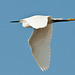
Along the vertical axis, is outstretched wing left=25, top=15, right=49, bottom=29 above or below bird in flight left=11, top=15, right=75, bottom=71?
above

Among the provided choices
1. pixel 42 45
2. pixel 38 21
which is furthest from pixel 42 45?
pixel 38 21

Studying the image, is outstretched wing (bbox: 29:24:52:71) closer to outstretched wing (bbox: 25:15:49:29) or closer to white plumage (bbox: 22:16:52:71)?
white plumage (bbox: 22:16:52:71)

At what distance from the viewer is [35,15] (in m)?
11.8

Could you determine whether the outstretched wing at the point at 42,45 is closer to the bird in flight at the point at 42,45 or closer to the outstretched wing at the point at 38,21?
the bird in flight at the point at 42,45

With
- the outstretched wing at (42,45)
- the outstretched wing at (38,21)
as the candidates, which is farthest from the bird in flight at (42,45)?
the outstretched wing at (38,21)

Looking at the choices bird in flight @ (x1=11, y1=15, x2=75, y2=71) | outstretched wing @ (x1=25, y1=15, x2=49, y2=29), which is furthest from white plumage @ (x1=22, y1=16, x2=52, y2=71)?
outstretched wing @ (x1=25, y1=15, x2=49, y2=29)

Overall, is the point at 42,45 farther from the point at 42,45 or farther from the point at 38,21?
the point at 38,21

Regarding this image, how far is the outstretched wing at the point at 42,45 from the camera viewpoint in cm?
1288

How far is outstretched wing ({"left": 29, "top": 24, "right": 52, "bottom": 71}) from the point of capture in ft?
42.2

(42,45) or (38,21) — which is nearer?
(38,21)

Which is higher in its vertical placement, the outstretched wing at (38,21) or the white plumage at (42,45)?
the outstretched wing at (38,21)

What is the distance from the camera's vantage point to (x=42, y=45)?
13.1m

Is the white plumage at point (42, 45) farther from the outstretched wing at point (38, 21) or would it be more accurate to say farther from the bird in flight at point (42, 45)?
the outstretched wing at point (38, 21)

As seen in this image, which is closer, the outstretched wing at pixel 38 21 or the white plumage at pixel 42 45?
the outstretched wing at pixel 38 21
